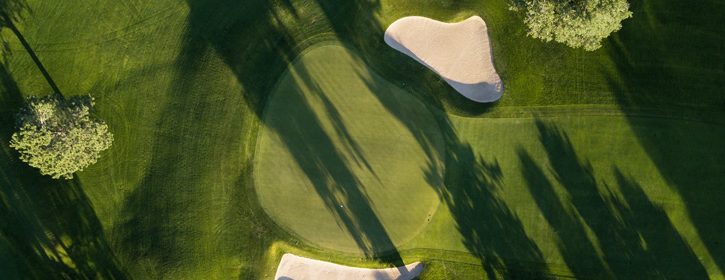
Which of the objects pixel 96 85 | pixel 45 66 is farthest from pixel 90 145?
pixel 45 66

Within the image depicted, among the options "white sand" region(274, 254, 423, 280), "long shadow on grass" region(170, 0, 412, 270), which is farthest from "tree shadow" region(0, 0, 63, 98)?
"white sand" region(274, 254, 423, 280)

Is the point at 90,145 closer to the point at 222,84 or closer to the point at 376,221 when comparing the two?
the point at 222,84

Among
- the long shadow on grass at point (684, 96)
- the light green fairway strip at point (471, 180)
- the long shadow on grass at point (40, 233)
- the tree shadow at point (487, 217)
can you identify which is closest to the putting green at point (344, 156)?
the light green fairway strip at point (471, 180)

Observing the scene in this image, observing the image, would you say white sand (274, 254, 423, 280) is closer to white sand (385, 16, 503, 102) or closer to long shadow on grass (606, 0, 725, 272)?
white sand (385, 16, 503, 102)

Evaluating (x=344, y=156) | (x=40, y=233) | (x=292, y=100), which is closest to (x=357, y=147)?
(x=344, y=156)

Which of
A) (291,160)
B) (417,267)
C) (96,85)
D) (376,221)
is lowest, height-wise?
(417,267)

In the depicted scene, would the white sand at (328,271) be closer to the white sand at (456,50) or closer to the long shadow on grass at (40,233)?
the long shadow on grass at (40,233)
